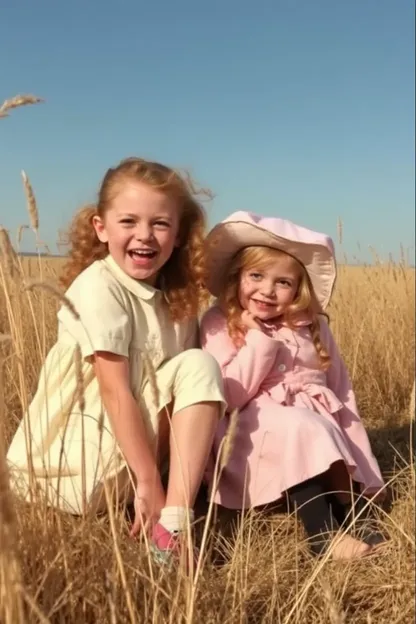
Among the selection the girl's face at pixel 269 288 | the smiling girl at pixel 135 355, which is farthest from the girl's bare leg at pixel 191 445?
the girl's face at pixel 269 288

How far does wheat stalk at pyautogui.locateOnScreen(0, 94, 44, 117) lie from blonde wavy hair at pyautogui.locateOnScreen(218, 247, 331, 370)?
115 cm

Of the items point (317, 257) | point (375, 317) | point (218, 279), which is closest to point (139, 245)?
point (218, 279)

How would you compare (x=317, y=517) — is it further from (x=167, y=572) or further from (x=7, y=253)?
(x=7, y=253)

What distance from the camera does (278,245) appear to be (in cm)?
204

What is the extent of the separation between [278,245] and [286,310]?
201 mm

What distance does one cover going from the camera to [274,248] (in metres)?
2.06

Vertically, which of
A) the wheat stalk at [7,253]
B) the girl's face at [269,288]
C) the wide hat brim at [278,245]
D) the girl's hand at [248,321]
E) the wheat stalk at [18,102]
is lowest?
the girl's hand at [248,321]

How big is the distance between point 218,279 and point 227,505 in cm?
73

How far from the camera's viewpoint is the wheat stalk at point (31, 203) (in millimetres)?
1310

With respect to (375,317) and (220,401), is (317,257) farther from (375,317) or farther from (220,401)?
(375,317)

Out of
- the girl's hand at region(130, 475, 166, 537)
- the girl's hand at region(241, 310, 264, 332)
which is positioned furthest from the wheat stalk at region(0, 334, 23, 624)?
the girl's hand at region(241, 310, 264, 332)

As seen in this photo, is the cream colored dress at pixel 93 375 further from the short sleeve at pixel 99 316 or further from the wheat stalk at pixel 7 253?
the wheat stalk at pixel 7 253

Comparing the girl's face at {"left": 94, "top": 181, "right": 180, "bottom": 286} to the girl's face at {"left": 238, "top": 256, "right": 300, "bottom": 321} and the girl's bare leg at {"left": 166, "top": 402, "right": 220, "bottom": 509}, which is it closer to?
the girl's face at {"left": 238, "top": 256, "right": 300, "bottom": 321}

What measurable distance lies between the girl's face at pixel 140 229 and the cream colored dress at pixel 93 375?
1.9 inches
